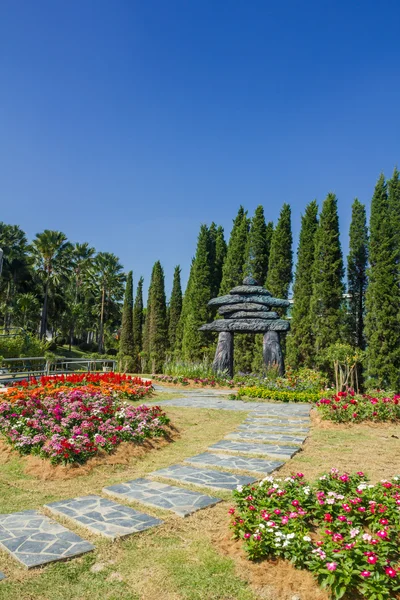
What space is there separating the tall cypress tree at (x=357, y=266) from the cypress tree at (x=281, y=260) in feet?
11.0

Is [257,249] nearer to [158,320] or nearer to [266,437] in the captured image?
[158,320]

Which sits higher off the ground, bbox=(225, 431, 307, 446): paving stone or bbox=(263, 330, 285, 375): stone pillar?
bbox=(263, 330, 285, 375): stone pillar

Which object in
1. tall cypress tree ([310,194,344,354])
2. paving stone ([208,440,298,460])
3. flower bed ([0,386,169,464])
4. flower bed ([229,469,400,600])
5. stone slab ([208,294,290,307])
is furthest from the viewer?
tall cypress tree ([310,194,344,354])

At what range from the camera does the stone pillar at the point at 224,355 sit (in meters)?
17.5

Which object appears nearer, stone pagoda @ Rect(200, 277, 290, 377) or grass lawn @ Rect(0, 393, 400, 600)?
grass lawn @ Rect(0, 393, 400, 600)

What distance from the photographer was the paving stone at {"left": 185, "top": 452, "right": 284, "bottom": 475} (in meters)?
5.30

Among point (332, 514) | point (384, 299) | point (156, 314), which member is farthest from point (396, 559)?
point (156, 314)

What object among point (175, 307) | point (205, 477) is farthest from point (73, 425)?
point (175, 307)

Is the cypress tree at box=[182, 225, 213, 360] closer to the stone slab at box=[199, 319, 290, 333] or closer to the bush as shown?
the stone slab at box=[199, 319, 290, 333]

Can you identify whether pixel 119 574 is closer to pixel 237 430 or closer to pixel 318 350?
pixel 237 430

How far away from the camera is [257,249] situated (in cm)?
2559

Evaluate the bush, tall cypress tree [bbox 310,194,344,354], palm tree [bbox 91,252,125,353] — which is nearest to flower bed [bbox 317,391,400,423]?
the bush

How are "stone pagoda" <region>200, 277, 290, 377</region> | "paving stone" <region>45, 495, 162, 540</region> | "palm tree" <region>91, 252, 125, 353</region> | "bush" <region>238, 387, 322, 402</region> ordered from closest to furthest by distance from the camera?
"paving stone" <region>45, 495, 162, 540</region> < "bush" <region>238, 387, 322, 402</region> < "stone pagoda" <region>200, 277, 290, 377</region> < "palm tree" <region>91, 252, 125, 353</region>

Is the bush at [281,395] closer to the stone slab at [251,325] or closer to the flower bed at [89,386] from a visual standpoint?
the flower bed at [89,386]
